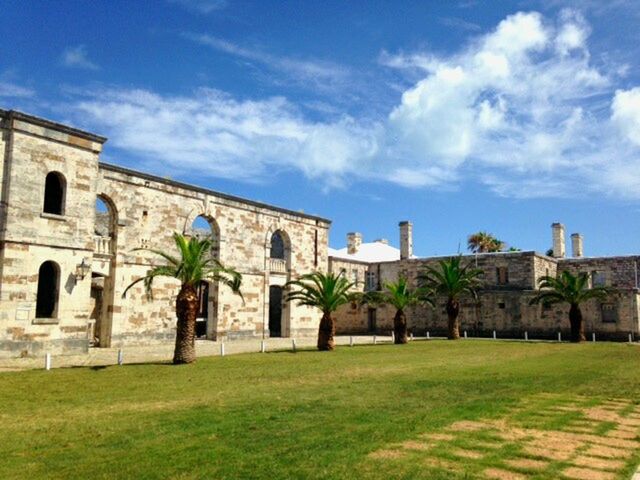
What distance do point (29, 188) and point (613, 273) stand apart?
41470 millimetres

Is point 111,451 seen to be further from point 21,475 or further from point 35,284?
point 35,284

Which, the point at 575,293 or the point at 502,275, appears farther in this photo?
the point at 502,275

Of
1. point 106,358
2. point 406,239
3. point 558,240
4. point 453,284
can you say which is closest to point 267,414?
point 106,358

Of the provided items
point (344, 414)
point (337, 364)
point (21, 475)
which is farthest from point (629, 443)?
point (337, 364)

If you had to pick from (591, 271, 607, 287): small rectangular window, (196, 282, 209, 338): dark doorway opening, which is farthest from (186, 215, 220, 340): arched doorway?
(591, 271, 607, 287): small rectangular window

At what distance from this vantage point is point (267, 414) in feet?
29.5

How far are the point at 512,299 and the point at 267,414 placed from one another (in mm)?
34945

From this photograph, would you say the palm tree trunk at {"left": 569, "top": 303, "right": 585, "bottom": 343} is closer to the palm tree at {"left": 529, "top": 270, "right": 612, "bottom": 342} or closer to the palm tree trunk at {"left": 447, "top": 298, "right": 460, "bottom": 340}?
the palm tree at {"left": 529, "top": 270, "right": 612, "bottom": 342}

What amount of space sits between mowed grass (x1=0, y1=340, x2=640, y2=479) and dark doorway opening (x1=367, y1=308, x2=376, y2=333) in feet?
94.9

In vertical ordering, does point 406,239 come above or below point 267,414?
above

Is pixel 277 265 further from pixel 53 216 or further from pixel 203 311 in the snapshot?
pixel 53 216

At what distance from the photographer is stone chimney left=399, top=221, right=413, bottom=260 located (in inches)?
1880

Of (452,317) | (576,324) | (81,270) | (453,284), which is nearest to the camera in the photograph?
(81,270)

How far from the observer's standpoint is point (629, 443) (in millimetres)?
7242
